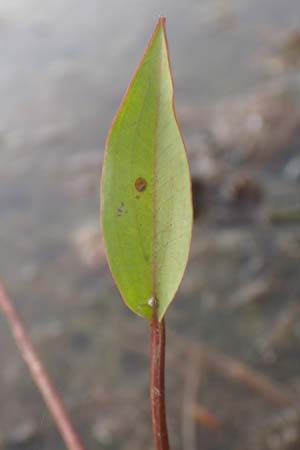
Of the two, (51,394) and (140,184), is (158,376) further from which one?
(51,394)

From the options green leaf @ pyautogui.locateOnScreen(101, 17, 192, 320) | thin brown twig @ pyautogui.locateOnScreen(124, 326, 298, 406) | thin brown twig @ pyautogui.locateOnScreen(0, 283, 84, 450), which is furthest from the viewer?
thin brown twig @ pyautogui.locateOnScreen(124, 326, 298, 406)

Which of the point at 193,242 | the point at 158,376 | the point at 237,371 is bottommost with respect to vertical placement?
the point at 158,376

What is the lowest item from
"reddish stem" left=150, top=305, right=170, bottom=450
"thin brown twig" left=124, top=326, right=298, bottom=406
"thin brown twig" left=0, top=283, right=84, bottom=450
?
"reddish stem" left=150, top=305, right=170, bottom=450

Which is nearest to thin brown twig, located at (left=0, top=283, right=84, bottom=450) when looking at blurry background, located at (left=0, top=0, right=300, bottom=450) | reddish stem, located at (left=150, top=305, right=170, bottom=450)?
reddish stem, located at (left=150, top=305, right=170, bottom=450)

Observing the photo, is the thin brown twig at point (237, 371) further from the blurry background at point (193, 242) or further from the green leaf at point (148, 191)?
the green leaf at point (148, 191)

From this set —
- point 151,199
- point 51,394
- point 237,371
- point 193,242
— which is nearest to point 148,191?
point 151,199

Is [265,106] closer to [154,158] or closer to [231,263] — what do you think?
[231,263]

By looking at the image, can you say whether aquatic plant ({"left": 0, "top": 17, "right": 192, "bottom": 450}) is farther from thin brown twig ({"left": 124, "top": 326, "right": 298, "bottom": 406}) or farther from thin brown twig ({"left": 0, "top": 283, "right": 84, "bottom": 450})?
thin brown twig ({"left": 124, "top": 326, "right": 298, "bottom": 406})

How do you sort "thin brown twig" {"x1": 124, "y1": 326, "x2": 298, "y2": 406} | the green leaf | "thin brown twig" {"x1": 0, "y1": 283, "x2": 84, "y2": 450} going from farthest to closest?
1. "thin brown twig" {"x1": 124, "y1": 326, "x2": 298, "y2": 406}
2. "thin brown twig" {"x1": 0, "y1": 283, "x2": 84, "y2": 450}
3. the green leaf
